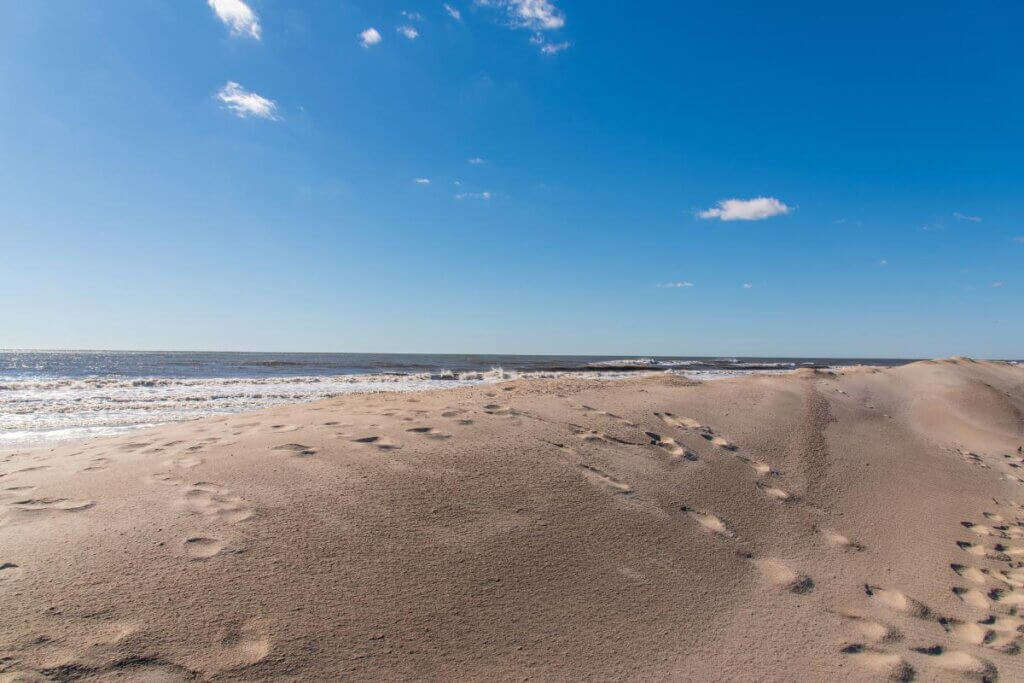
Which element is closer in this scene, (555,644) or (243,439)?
(555,644)

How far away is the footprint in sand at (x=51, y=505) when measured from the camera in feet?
9.61

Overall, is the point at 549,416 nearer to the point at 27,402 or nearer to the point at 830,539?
the point at 830,539

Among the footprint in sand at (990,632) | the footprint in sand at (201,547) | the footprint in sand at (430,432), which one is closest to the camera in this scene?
the footprint in sand at (201,547)

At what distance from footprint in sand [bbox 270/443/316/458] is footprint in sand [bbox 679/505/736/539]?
9.15 ft

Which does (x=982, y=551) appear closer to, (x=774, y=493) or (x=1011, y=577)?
(x=1011, y=577)

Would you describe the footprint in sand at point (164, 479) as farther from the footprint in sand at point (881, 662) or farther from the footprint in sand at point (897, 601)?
the footprint in sand at point (897, 601)

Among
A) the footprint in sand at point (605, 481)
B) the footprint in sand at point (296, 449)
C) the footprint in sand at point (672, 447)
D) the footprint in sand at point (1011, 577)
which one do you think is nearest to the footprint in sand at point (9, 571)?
the footprint in sand at point (296, 449)

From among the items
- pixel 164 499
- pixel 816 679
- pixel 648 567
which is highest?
pixel 164 499

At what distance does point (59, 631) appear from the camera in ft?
6.57

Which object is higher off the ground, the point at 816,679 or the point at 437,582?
the point at 437,582

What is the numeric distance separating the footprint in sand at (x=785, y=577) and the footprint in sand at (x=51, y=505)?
158 inches

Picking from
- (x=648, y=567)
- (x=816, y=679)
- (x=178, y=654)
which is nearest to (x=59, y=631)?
(x=178, y=654)

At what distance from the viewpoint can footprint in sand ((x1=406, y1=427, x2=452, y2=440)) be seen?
436 centimetres

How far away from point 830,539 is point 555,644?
2.43 metres
